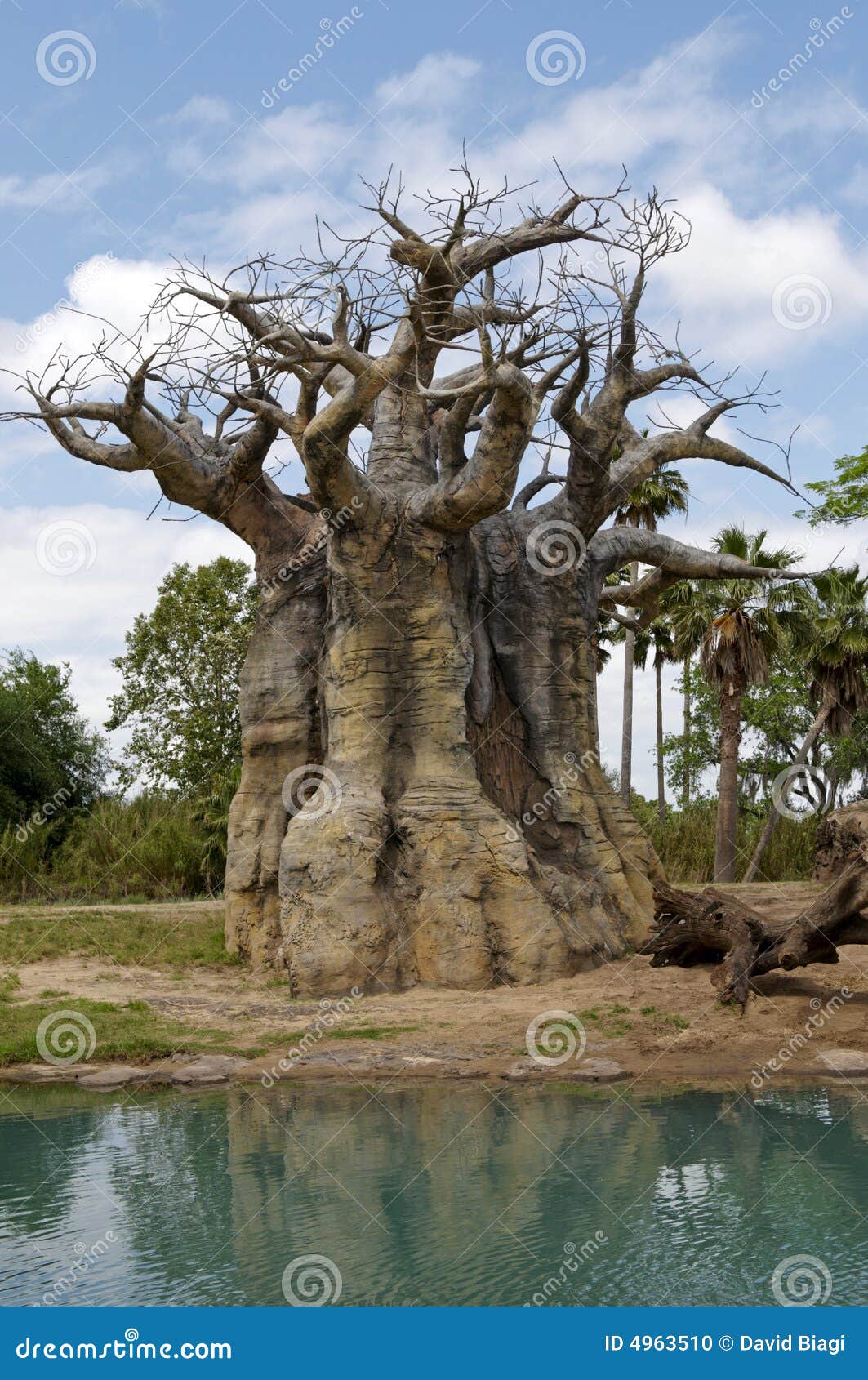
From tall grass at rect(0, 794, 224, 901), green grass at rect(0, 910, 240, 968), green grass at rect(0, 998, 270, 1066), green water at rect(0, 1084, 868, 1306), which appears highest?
tall grass at rect(0, 794, 224, 901)

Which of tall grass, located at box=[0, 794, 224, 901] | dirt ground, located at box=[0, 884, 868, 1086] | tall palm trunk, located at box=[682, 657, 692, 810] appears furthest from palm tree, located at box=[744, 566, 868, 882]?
dirt ground, located at box=[0, 884, 868, 1086]

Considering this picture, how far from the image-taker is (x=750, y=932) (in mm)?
11164

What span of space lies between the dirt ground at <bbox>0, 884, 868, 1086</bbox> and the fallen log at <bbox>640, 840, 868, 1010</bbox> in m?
0.26

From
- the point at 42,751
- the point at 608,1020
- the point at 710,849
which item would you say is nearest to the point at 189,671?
the point at 42,751

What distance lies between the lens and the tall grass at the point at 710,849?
88.6ft

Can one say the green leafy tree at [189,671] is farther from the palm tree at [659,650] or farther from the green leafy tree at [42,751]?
the palm tree at [659,650]

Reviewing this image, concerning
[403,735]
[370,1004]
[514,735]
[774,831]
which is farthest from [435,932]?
[774,831]

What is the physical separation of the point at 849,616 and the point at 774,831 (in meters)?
5.40

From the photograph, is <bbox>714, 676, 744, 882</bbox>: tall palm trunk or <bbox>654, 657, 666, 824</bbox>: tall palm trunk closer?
<bbox>714, 676, 744, 882</bbox>: tall palm trunk

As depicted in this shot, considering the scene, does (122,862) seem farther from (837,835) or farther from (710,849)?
(837,835)

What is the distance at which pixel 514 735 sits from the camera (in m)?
14.7

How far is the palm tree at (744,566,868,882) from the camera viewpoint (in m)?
24.8

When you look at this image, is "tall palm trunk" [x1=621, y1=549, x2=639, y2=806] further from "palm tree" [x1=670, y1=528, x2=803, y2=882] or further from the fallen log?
the fallen log

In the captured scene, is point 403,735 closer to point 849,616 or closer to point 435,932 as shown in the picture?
point 435,932
